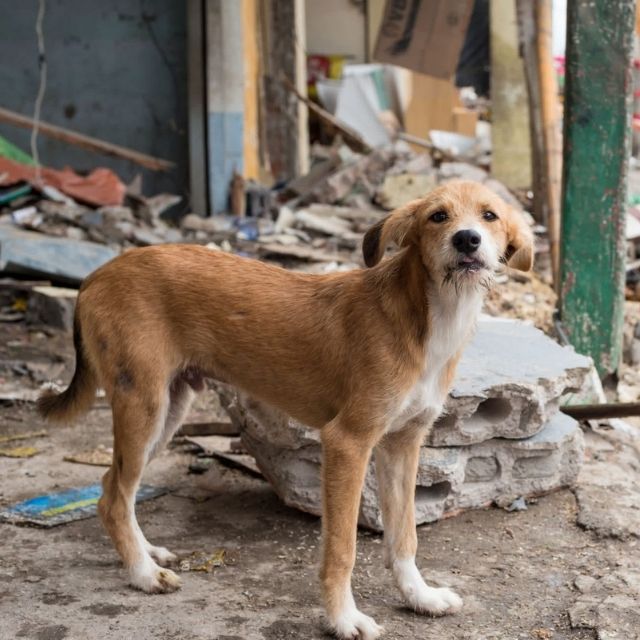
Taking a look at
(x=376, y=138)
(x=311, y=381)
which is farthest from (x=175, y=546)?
(x=376, y=138)

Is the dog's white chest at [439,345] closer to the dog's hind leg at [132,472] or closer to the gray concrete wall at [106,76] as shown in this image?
the dog's hind leg at [132,472]

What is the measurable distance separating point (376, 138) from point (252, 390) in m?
11.9

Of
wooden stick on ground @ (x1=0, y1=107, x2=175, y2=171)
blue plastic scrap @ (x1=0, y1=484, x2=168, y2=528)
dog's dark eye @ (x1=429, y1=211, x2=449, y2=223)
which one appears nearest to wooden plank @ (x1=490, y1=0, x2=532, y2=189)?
wooden stick on ground @ (x1=0, y1=107, x2=175, y2=171)

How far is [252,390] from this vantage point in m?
4.27

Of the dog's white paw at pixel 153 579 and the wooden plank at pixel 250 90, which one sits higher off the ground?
the wooden plank at pixel 250 90

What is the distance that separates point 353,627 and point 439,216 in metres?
1.51

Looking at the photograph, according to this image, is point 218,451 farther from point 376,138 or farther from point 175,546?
point 376,138

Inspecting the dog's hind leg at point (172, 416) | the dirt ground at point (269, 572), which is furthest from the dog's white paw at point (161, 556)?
the dirt ground at point (269, 572)

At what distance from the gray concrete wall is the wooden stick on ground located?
277mm

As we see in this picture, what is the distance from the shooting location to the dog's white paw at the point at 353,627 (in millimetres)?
3738

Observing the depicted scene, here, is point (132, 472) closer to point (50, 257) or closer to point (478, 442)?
point (478, 442)

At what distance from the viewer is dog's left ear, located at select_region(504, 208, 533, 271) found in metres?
3.76

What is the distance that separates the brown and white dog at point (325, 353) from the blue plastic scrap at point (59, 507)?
671mm

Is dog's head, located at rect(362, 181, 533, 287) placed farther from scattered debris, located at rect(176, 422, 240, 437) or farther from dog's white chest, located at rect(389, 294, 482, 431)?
scattered debris, located at rect(176, 422, 240, 437)
